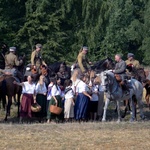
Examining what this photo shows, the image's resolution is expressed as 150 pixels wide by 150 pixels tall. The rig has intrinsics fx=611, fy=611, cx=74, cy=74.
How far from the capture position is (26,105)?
850 inches

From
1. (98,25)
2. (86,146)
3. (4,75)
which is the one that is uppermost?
(98,25)

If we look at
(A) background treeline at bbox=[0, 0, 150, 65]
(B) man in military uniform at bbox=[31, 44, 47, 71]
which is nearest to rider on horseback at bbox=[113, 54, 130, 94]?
(B) man in military uniform at bbox=[31, 44, 47, 71]

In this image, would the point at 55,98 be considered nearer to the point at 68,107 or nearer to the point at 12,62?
the point at 68,107

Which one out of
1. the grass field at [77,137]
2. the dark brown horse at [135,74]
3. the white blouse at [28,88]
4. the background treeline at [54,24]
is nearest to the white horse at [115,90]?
the dark brown horse at [135,74]

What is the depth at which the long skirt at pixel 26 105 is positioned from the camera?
70.6 feet

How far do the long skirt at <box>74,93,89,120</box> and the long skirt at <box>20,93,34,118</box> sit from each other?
1.65 m

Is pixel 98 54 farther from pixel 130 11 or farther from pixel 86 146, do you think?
pixel 86 146

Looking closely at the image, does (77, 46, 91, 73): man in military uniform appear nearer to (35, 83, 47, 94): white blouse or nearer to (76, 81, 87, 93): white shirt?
(76, 81, 87, 93): white shirt

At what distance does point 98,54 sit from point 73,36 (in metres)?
8.85

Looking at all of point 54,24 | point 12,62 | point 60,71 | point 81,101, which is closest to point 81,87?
point 81,101

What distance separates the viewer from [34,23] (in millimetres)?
54906

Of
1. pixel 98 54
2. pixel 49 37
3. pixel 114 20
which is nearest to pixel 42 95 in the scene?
pixel 49 37

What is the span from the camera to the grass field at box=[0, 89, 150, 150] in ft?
51.7

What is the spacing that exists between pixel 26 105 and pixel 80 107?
1.96 meters
